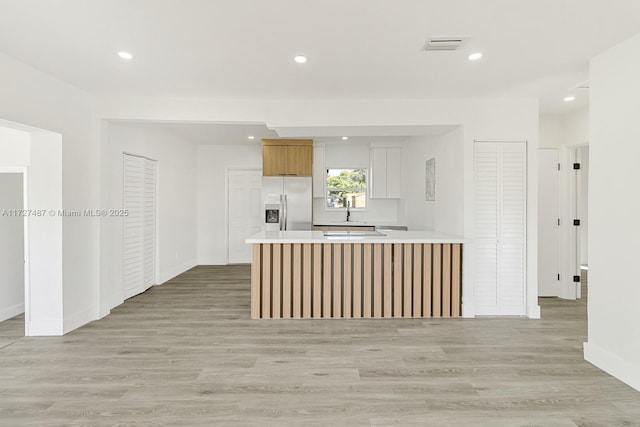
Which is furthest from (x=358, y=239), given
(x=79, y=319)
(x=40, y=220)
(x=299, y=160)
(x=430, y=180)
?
(x=40, y=220)

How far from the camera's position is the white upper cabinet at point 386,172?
22.3 ft

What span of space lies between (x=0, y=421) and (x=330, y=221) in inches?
224

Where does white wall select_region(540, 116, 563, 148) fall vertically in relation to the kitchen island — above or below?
above

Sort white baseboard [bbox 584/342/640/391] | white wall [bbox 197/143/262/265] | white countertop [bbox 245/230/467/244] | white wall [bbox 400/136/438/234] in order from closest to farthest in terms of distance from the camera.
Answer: white baseboard [bbox 584/342/640/391] → white countertop [bbox 245/230/467/244] → white wall [bbox 400/136/438/234] → white wall [bbox 197/143/262/265]

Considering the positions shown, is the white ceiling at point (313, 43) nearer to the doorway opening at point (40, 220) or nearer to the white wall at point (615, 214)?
the white wall at point (615, 214)

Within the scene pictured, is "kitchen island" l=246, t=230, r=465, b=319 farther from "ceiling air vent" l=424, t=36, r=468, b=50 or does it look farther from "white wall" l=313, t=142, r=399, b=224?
"white wall" l=313, t=142, r=399, b=224

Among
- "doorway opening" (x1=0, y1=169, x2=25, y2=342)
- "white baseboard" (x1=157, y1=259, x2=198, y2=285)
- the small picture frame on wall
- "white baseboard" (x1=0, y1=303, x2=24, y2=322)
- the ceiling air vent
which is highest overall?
the ceiling air vent

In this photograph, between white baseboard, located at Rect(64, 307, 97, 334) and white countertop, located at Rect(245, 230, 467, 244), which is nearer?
white baseboard, located at Rect(64, 307, 97, 334)

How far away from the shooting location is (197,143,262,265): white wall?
294 inches

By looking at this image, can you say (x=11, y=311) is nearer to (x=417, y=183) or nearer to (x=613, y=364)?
(x=417, y=183)

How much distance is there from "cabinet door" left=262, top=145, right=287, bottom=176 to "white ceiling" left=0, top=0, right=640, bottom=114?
2.71 m

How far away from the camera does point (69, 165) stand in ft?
12.1

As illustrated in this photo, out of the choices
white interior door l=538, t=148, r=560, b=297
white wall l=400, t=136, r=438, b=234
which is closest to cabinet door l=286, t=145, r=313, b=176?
white wall l=400, t=136, r=438, b=234

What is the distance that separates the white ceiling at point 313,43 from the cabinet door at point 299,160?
2.75 m
